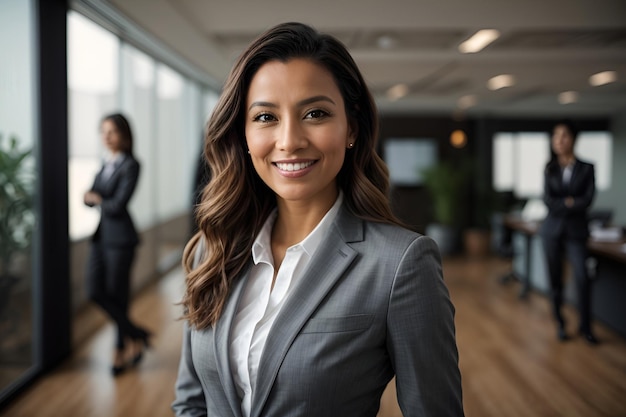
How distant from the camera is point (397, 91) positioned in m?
10.4

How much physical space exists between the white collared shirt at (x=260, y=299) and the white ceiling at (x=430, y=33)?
11.9 feet

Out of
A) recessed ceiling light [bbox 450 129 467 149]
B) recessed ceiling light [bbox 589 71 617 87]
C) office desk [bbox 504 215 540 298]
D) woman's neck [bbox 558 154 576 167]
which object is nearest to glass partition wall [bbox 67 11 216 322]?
woman's neck [bbox 558 154 576 167]

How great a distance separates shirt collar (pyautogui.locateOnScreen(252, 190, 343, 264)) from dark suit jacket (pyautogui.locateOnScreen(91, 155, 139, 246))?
312 centimetres

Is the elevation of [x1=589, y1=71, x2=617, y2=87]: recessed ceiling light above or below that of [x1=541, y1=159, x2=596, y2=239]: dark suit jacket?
above

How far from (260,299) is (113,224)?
3.31 meters

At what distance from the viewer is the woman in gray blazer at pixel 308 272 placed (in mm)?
1164

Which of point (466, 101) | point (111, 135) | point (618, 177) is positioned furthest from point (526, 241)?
point (618, 177)

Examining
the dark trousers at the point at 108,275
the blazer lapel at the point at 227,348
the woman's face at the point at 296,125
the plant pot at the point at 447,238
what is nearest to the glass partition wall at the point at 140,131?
the dark trousers at the point at 108,275

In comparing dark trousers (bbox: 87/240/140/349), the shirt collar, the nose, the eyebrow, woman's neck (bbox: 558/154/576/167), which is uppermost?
woman's neck (bbox: 558/154/576/167)

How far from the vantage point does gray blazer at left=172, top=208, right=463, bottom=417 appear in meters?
1.15

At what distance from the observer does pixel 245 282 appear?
4.53ft

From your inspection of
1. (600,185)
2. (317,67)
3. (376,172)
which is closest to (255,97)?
(317,67)

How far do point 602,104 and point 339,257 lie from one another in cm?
1238

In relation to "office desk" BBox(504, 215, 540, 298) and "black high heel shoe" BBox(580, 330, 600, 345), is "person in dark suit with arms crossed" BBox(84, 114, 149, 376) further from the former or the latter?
"office desk" BBox(504, 215, 540, 298)
